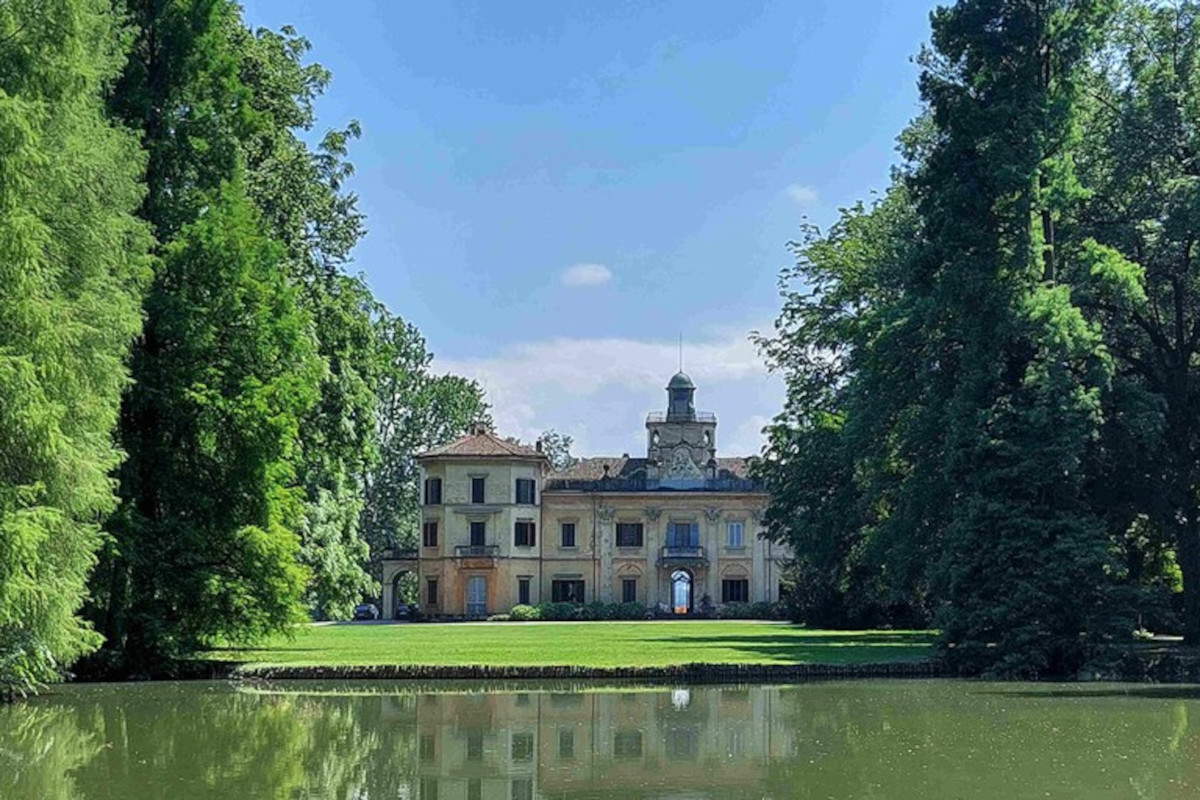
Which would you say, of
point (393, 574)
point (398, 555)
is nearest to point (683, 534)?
point (398, 555)

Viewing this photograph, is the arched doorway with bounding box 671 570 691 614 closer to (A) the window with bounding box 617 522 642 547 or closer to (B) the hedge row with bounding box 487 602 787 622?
(B) the hedge row with bounding box 487 602 787 622

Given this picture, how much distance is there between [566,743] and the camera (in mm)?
14344

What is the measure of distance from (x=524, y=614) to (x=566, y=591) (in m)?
4.34

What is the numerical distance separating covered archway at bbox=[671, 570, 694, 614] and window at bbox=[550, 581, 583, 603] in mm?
4370

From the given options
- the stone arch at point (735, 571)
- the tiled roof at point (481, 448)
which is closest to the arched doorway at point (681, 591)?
the stone arch at point (735, 571)

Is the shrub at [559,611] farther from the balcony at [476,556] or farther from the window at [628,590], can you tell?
the window at [628,590]

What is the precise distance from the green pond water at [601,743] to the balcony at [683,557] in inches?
1628

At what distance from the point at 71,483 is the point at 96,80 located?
17.4ft

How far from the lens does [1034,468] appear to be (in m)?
24.5

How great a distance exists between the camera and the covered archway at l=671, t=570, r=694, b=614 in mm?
63531

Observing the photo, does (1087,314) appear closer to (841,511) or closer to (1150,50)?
(1150,50)

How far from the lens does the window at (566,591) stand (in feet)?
206

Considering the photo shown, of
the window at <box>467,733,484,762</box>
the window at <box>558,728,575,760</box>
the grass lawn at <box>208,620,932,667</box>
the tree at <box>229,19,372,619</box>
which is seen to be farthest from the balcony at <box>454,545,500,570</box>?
the window at <box>467,733,484,762</box>

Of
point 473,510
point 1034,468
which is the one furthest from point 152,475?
point 473,510
